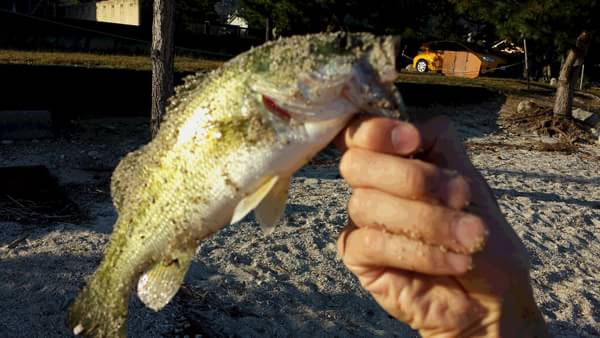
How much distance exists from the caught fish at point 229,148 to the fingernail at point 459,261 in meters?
0.43

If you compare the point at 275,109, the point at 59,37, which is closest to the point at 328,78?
the point at 275,109

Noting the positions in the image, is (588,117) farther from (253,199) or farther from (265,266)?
(253,199)

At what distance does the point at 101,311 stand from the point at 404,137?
1.32 m

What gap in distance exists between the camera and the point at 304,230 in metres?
5.82

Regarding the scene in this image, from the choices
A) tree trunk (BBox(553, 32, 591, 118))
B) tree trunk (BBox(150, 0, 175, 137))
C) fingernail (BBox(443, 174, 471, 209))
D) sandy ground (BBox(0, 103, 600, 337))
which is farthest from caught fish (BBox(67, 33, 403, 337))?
tree trunk (BBox(553, 32, 591, 118))

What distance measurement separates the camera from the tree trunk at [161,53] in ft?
21.6

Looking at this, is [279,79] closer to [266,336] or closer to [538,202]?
[266,336]

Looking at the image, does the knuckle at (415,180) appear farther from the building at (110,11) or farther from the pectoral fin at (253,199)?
the building at (110,11)

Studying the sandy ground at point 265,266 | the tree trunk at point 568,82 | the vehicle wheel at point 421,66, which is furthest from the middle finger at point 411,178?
the vehicle wheel at point 421,66

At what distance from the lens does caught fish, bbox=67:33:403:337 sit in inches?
63.5

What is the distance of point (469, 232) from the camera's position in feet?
4.88

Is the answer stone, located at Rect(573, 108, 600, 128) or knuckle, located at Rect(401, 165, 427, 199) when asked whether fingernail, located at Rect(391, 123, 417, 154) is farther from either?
stone, located at Rect(573, 108, 600, 128)

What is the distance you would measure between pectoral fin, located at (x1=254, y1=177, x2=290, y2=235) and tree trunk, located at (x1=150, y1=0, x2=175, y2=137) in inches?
193

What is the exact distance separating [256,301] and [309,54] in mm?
3115
